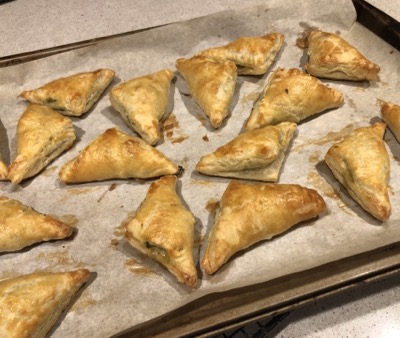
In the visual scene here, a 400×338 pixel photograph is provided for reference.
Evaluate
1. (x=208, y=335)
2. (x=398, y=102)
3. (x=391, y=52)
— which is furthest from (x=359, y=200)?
(x=391, y=52)

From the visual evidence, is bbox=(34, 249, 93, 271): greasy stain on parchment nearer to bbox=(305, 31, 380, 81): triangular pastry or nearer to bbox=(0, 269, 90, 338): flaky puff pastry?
bbox=(0, 269, 90, 338): flaky puff pastry

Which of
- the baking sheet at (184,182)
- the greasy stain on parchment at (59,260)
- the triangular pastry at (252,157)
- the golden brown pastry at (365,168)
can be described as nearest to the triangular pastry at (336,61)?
the baking sheet at (184,182)

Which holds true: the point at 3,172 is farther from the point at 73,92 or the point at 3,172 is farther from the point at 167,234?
the point at 167,234

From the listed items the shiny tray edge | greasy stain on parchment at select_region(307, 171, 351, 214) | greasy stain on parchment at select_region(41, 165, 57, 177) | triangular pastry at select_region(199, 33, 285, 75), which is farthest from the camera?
triangular pastry at select_region(199, 33, 285, 75)

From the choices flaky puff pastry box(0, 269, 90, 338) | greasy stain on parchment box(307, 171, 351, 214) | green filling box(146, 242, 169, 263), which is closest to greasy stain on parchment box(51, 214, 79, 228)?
flaky puff pastry box(0, 269, 90, 338)

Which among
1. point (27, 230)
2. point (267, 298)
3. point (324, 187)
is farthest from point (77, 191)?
point (324, 187)

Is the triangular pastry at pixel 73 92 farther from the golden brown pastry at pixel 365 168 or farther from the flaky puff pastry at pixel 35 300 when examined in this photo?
the golden brown pastry at pixel 365 168
